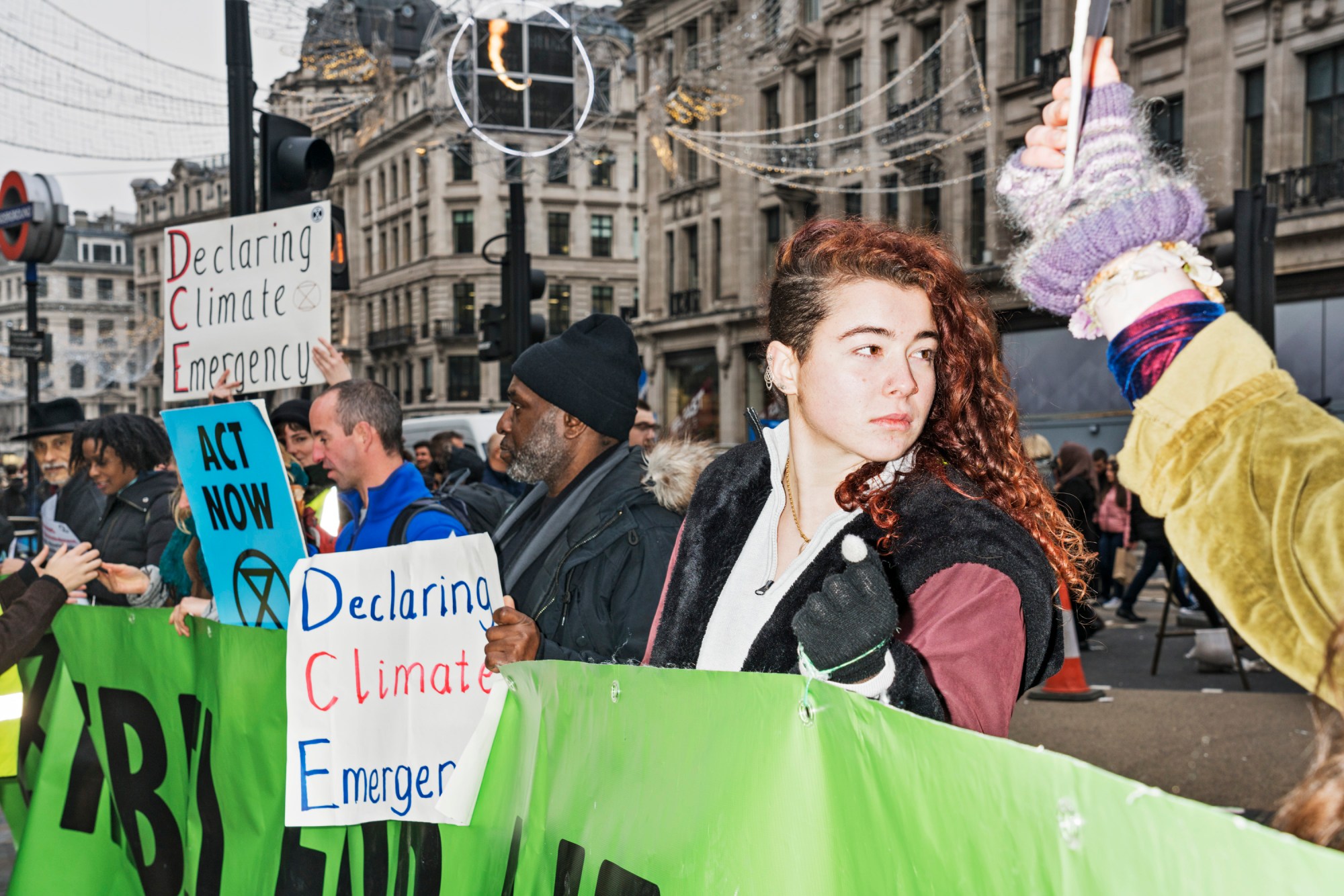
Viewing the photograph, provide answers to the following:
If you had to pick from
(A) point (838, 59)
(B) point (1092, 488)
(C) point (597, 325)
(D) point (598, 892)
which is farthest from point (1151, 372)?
(A) point (838, 59)

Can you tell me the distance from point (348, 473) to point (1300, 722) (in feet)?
19.2

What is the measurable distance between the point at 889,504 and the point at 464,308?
207 feet

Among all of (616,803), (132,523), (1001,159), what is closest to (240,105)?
(132,523)

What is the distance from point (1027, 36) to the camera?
82.9 ft

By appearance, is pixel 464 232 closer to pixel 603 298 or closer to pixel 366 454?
pixel 603 298

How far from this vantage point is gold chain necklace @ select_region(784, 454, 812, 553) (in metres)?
2.22

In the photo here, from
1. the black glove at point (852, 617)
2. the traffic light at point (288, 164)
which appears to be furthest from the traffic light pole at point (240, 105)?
the black glove at point (852, 617)

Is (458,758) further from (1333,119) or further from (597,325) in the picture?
(1333,119)

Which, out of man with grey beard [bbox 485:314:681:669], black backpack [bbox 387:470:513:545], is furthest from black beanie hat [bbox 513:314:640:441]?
black backpack [bbox 387:470:513:545]

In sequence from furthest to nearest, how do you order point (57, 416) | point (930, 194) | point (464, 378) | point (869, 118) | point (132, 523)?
point (464, 378)
point (869, 118)
point (930, 194)
point (57, 416)
point (132, 523)

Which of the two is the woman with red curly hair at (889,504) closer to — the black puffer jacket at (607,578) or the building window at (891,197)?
the black puffer jacket at (607,578)

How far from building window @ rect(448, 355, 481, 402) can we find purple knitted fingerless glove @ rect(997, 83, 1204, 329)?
205 feet

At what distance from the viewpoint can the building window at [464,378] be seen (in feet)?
209

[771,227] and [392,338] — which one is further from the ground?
[771,227]
